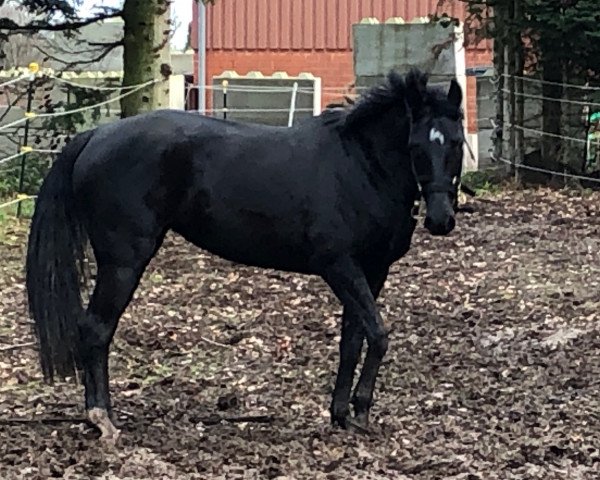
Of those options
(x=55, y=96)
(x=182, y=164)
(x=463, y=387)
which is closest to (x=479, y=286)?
(x=463, y=387)

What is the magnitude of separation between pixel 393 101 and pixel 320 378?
1753mm

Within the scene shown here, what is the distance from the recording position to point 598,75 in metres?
13.5

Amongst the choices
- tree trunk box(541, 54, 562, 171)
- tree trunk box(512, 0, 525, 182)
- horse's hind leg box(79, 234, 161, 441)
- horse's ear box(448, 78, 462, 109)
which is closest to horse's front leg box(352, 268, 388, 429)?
horse's ear box(448, 78, 462, 109)

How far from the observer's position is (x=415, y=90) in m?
4.80

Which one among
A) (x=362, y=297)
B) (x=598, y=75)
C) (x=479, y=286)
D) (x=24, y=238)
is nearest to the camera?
(x=362, y=297)

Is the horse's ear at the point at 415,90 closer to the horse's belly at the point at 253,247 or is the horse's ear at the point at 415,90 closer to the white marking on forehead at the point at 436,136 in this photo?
the white marking on forehead at the point at 436,136

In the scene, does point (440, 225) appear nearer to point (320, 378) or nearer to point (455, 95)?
point (455, 95)

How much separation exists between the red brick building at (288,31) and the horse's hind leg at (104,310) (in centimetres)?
1771

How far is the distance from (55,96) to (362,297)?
1197 centimetres

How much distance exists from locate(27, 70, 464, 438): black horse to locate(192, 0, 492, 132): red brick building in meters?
17.5

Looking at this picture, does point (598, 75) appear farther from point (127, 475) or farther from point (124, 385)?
point (127, 475)

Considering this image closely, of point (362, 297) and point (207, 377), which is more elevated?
point (362, 297)

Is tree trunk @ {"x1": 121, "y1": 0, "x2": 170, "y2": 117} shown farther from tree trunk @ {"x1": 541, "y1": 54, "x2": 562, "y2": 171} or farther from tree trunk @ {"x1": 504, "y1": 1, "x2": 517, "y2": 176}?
tree trunk @ {"x1": 541, "y1": 54, "x2": 562, "y2": 171}

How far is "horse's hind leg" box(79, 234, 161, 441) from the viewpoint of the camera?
4.93 m
